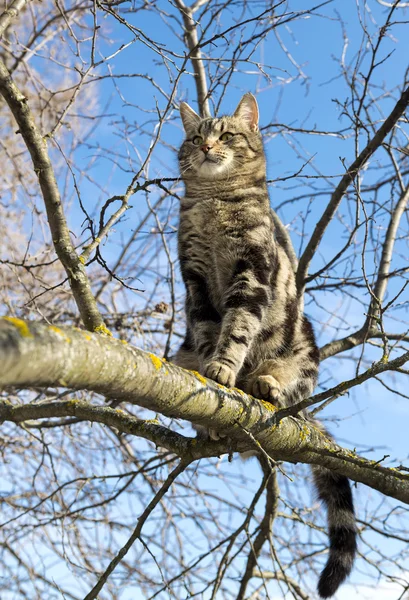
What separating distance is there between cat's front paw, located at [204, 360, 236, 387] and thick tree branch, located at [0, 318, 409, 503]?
0.74 ft

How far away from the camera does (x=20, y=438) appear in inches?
199

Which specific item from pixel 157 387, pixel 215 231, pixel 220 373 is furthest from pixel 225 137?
pixel 157 387

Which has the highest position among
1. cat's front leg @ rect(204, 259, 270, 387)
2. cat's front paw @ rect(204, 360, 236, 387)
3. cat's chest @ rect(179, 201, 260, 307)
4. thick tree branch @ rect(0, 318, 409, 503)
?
cat's chest @ rect(179, 201, 260, 307)

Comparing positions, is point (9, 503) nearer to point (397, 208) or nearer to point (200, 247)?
point (200, 247)

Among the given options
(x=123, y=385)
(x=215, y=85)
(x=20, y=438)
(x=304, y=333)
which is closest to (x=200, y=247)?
(x=304, y=333)

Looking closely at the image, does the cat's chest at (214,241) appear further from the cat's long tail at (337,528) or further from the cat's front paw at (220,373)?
the cat's long tail at (337,528)

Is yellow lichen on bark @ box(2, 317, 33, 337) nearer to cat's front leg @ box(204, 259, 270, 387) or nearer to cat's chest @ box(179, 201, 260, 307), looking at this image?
cat's front leg @ box(204, 259, 270, 387)

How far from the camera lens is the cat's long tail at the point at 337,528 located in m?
3.39

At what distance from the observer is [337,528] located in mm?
3545

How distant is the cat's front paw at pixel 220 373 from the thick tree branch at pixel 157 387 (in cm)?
23

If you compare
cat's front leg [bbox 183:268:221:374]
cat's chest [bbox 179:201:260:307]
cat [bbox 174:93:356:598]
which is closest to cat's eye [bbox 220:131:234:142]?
cat [bbox 174:93:356:598]

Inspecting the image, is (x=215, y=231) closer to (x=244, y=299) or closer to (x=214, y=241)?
(x=214, y=241)

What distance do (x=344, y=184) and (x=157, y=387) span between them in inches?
109

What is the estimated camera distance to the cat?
3.31m
